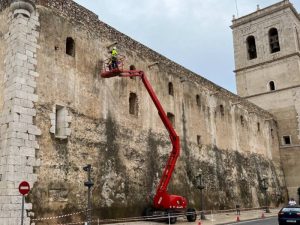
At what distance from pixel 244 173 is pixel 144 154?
1210 cm

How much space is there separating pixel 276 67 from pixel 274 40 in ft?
10.6

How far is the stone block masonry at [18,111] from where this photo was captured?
12.0m

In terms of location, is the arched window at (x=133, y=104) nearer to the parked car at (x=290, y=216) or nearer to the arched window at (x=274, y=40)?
the parked car at (x=290, y=216)

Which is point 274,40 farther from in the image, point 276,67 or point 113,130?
point 113,130

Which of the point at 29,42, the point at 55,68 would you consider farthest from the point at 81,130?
the point at 29,42

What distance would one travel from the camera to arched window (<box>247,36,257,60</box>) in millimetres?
38688

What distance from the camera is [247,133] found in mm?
29703

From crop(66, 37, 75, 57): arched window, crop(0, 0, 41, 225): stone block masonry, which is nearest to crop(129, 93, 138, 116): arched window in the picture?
crop(66, 37, 75, 57): arched window

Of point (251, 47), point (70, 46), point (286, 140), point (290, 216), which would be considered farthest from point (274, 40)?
point (70, 46)

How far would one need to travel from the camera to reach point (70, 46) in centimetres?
1576

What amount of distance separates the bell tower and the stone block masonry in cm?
2631

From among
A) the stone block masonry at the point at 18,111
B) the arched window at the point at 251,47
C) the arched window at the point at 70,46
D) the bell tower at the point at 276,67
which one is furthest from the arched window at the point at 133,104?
the arched window at the point at 251,47

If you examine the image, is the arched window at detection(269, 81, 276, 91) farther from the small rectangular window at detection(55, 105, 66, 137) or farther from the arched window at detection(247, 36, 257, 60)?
the small rectangular window at detection(55, 105, 66, 137)

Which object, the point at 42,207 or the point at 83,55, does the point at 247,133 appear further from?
the point at 42,207
